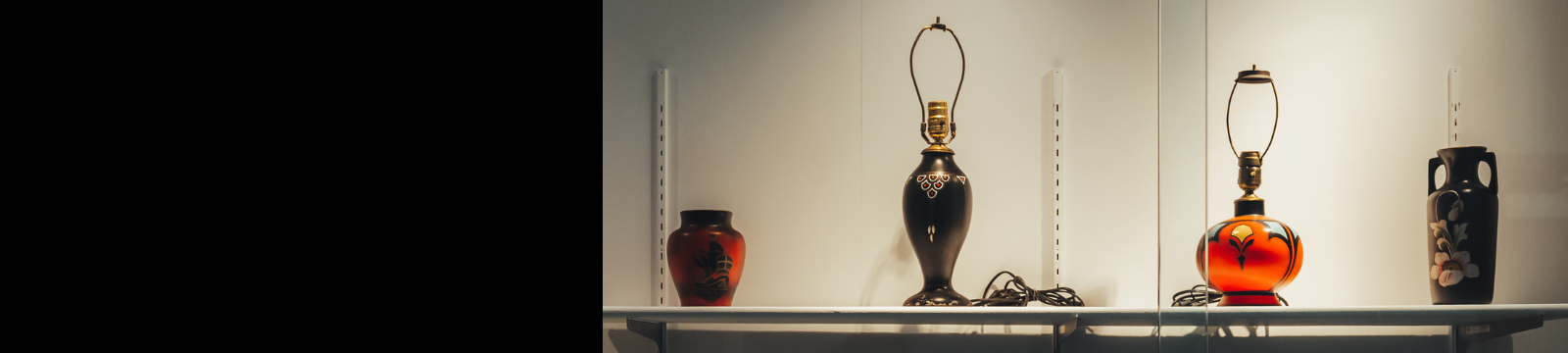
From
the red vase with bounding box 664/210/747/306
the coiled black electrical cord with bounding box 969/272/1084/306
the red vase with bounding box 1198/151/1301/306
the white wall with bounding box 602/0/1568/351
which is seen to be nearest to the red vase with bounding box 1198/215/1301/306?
the red vase with bounding box 1198/151/1301/306

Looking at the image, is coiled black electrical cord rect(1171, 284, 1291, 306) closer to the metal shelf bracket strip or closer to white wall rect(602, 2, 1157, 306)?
the metal shelf bracket strip

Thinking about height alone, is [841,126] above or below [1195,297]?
above

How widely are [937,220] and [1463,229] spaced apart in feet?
1.25

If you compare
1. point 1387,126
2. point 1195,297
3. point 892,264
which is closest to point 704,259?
point 892,264

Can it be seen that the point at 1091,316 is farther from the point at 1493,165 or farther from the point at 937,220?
the point at 1493,165

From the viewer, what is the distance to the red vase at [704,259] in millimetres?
775

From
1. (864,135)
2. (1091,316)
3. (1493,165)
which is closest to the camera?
(1493,165)

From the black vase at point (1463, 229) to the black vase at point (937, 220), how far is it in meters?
0.36

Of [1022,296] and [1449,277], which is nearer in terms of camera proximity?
[1449,277]

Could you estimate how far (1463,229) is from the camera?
0.45 metres
